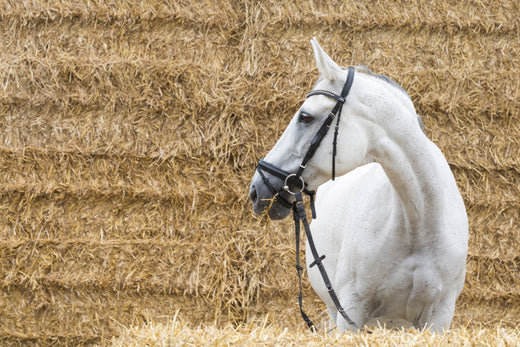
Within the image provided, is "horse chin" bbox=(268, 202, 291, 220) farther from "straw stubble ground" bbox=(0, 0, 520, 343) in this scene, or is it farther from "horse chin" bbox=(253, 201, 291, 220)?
"straw stubble ground" bbox=(0, 0, 520, 343)

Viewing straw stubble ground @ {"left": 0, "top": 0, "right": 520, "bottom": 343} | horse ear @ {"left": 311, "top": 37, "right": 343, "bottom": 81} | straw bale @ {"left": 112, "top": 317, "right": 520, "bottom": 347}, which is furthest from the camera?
straw stubble ground @ {"left": 0, "top": 0, "right": 520, "bottom": 343}

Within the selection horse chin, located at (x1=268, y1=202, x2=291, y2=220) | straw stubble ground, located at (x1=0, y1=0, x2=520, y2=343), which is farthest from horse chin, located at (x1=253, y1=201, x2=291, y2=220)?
straw stubble ground, located at (x1=0, y1=0, x2=520, y2=343)

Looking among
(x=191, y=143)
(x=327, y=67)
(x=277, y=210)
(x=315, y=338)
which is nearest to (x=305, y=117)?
(x=327, y=67)

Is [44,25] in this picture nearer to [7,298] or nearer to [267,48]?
[267,48]

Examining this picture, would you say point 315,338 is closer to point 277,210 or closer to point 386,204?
point 277,210

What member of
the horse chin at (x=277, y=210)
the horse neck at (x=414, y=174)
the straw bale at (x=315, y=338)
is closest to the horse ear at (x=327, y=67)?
the horse neck at (x=414, y=174)

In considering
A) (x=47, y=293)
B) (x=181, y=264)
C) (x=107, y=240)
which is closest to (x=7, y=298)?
(x=47, y=293)

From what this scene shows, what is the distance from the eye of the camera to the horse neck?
9.23ft

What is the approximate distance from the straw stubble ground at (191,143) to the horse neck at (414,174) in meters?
1.77

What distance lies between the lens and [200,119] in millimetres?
4602

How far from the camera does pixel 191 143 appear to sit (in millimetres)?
4578

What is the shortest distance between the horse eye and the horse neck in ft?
1.10

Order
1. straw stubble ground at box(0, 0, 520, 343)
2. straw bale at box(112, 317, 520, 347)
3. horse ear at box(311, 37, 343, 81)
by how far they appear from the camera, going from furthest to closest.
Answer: straw stubble ground at box(0, 0, 520, 343) < horse ear at box(311, 37, 343, 81) < straw bale at box(112, 317, 520, 347)

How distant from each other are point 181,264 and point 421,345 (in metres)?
2.79
